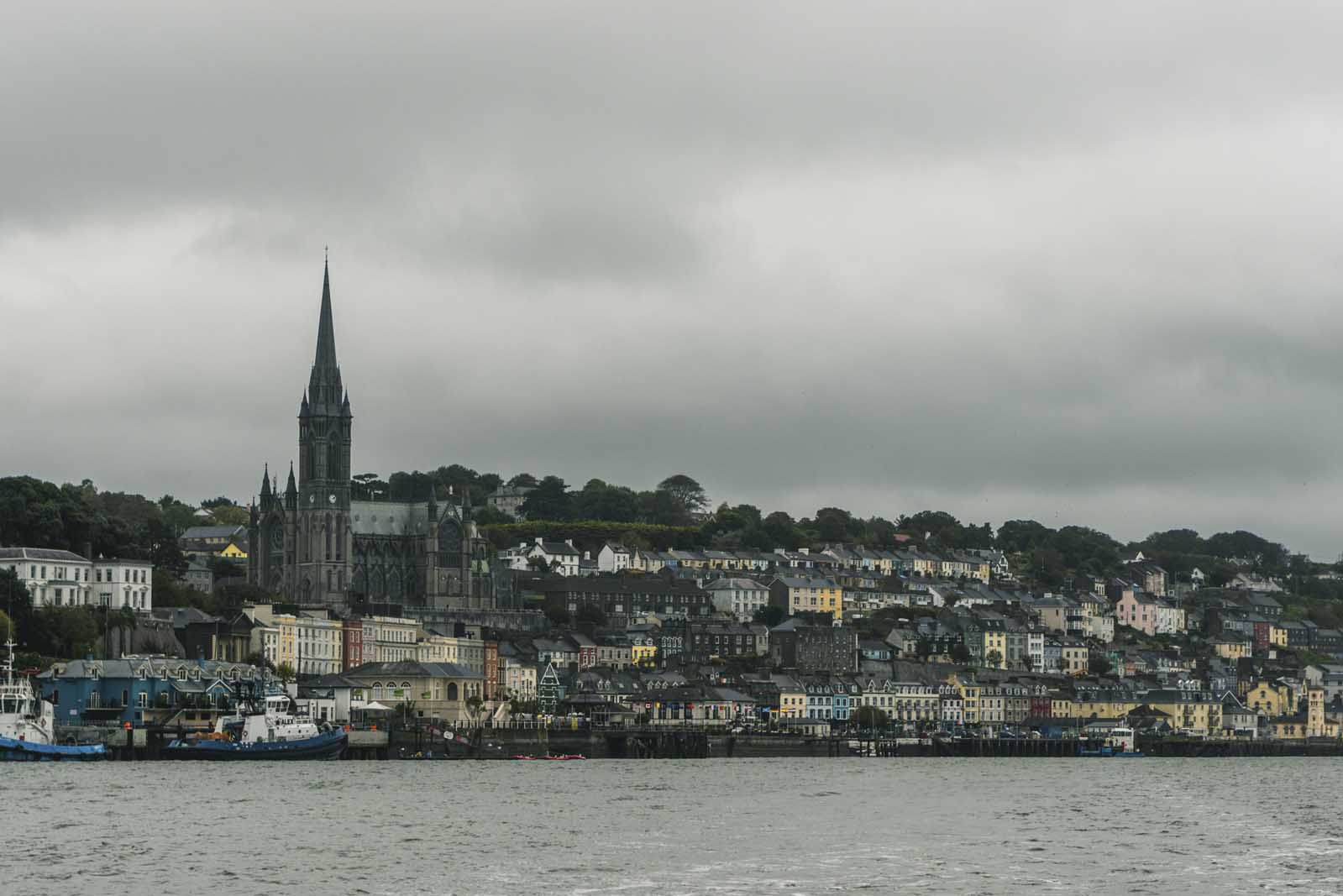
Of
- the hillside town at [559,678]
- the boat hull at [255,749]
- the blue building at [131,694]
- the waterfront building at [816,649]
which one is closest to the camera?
the boat hull at [255,749]

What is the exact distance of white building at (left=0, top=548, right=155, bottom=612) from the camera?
14238 cm

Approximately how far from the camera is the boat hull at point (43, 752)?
360 feet

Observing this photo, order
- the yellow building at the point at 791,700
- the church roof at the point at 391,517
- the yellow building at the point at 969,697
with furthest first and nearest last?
the church roof at the point at 391,517 < the yellow building at the point at 969,697 < the yellow building at the point at 791,700

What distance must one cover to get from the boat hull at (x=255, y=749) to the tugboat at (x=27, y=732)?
3.78 metres

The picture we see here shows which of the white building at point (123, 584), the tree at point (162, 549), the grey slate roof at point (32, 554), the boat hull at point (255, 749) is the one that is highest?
the tree at point (162, 549)

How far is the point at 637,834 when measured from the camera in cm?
6838

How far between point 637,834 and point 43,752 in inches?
1991

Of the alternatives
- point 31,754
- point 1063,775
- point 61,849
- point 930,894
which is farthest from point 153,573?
point 930,894

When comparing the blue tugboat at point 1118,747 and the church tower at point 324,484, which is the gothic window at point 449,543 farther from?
the blue tugboat at point 1118,747

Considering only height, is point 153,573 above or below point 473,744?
above

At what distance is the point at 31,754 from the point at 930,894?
219 ft

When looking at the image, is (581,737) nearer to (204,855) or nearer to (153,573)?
(153,573)

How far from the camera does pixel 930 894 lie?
2111 inches

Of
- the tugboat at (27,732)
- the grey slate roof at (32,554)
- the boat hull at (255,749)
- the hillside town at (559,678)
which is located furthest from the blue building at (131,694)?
the grey slate roof at (32,554)
